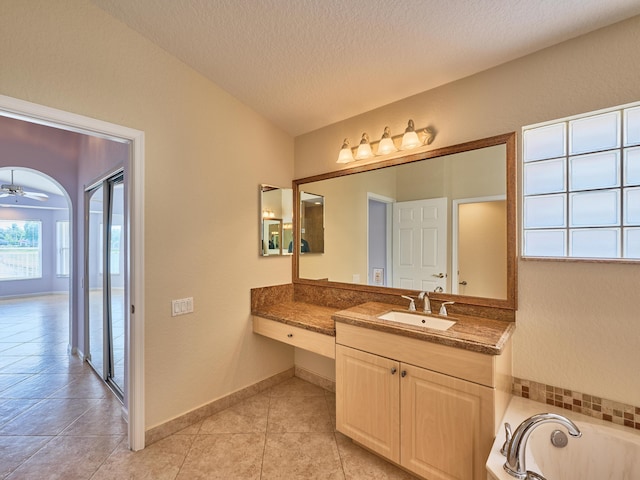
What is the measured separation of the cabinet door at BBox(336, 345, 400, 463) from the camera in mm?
1722

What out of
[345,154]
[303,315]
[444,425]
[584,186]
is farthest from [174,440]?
[584,186]

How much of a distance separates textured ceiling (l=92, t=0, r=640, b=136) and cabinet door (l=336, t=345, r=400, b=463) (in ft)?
6.17

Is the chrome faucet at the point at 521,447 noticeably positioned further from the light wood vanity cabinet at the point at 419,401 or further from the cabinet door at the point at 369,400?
the cabinet door at the point at 369,400

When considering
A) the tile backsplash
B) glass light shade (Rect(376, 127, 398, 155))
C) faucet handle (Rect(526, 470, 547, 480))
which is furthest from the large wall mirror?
faucet handle (Rect(526, 470, 547, 480))

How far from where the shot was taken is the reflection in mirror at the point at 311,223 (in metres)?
2.88

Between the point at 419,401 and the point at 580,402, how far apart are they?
865 mm

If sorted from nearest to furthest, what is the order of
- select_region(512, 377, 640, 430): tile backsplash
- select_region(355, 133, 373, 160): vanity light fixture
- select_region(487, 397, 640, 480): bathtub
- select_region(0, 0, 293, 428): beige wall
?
select_region(487, 397, 640, 480): bathtub
select_region(512, 377, 640, 430): tile backsplash
select_region(0, 0, 293, 428): beige wall
select_region(355, 133, 373, 160): vanity light fixture

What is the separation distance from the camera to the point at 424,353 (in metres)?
1.60

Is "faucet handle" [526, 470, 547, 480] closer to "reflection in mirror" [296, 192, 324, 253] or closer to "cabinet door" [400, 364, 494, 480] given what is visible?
"cabinet door" [400, 364, 494, 480]

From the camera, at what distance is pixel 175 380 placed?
2160mm

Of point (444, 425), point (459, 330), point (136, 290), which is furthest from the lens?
point (136, 290)

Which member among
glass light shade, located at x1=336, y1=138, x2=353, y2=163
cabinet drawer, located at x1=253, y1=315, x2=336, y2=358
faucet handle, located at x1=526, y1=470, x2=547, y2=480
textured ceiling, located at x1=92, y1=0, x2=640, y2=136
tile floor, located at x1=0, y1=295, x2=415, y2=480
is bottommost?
tile floor, located at x1=0, y1=295, x2=415, y2=480

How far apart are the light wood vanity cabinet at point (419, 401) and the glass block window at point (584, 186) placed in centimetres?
79

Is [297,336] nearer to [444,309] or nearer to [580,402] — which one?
[444,309]
